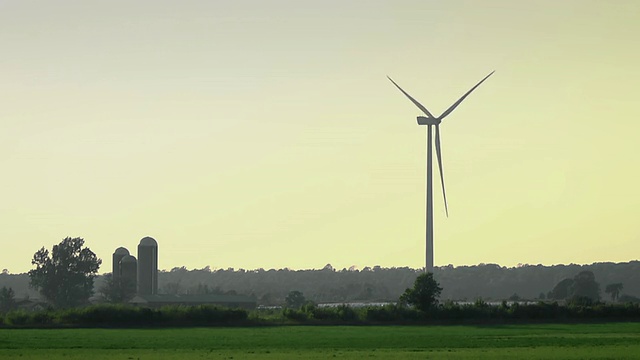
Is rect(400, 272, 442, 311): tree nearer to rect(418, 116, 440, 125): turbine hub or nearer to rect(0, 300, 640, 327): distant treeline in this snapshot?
rect(0, 300, 640, 327): distant treeline

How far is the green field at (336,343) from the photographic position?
250 ft

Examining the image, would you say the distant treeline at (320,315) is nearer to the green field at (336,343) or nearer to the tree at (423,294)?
the tree at (423,294)

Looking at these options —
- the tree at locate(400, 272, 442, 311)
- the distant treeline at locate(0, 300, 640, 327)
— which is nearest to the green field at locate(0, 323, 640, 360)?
the distant treeline at locate(0, 300, 640, 327)

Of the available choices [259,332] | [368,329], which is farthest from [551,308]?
[259,332]

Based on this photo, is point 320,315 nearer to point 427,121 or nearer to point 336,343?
point 427,121

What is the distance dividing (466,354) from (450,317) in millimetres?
60531

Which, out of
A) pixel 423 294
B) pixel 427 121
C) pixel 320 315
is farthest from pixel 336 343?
pixel 427 121

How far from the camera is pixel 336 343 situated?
298 ft

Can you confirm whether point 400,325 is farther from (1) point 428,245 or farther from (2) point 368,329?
(1) point 428,245

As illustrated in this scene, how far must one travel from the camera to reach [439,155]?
6161 inches

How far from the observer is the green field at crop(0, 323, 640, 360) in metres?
76.1

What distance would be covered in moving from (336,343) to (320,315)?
146ft

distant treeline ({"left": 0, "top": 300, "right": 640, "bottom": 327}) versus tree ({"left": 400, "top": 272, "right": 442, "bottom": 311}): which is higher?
tree ({"left": 400, "top": 272, "right": 442, "bottom": 311})

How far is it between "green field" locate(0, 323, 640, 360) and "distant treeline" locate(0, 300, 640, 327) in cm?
1132
